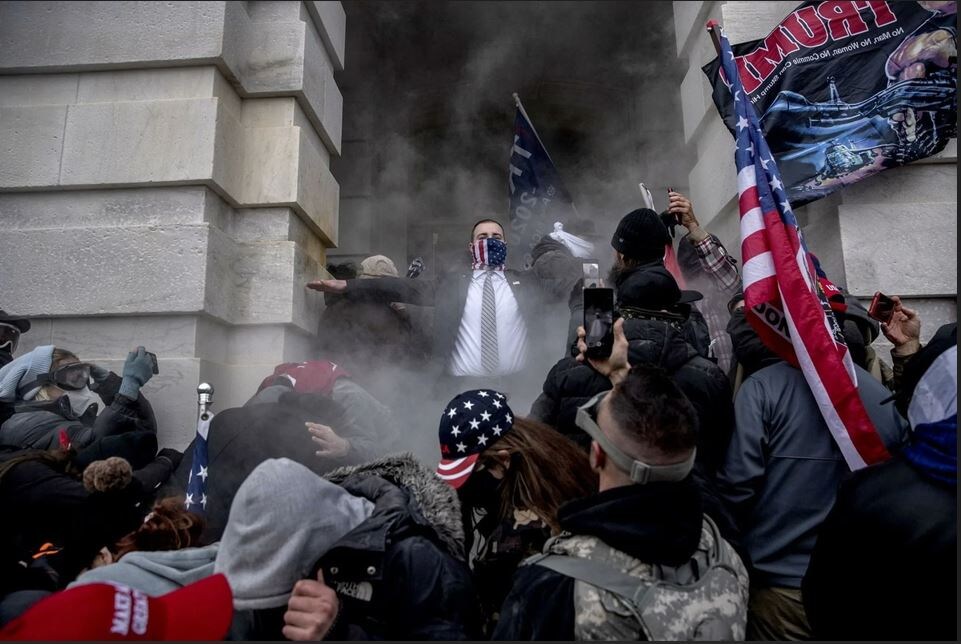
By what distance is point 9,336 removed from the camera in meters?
3.79

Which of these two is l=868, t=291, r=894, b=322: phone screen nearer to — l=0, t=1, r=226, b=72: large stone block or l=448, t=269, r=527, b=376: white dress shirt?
l=448, t=269, r=527, b=376: white dress shirt

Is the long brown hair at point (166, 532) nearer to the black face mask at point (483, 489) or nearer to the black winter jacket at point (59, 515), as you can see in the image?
the black winter jacket at point (59, 515)

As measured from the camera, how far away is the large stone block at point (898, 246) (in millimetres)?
3967

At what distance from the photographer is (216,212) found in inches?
171

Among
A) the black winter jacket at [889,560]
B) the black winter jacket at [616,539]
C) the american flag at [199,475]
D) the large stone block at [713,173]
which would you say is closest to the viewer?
the black winter jacket at [889,560]

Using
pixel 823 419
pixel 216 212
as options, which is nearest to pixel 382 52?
pixel 216 212

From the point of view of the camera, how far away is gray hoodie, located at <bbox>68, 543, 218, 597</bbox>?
191 centimetres

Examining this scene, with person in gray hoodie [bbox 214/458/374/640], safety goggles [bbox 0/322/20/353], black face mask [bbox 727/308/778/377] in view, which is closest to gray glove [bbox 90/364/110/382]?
safety goggles [bbox 0/322/20/353]

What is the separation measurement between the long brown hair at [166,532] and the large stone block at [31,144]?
297 cm

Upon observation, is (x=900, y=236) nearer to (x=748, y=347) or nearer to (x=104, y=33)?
(x=748, y=347)

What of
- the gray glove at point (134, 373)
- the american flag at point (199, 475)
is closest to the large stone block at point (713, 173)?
the american flag at point (199, 475)

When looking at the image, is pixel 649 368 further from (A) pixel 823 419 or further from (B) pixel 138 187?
(B) pixel 138 187

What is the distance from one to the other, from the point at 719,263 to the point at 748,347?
3.41 ft

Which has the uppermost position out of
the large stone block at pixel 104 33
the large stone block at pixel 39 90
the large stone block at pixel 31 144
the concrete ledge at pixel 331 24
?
the concrete ledge at pixel 331 24
